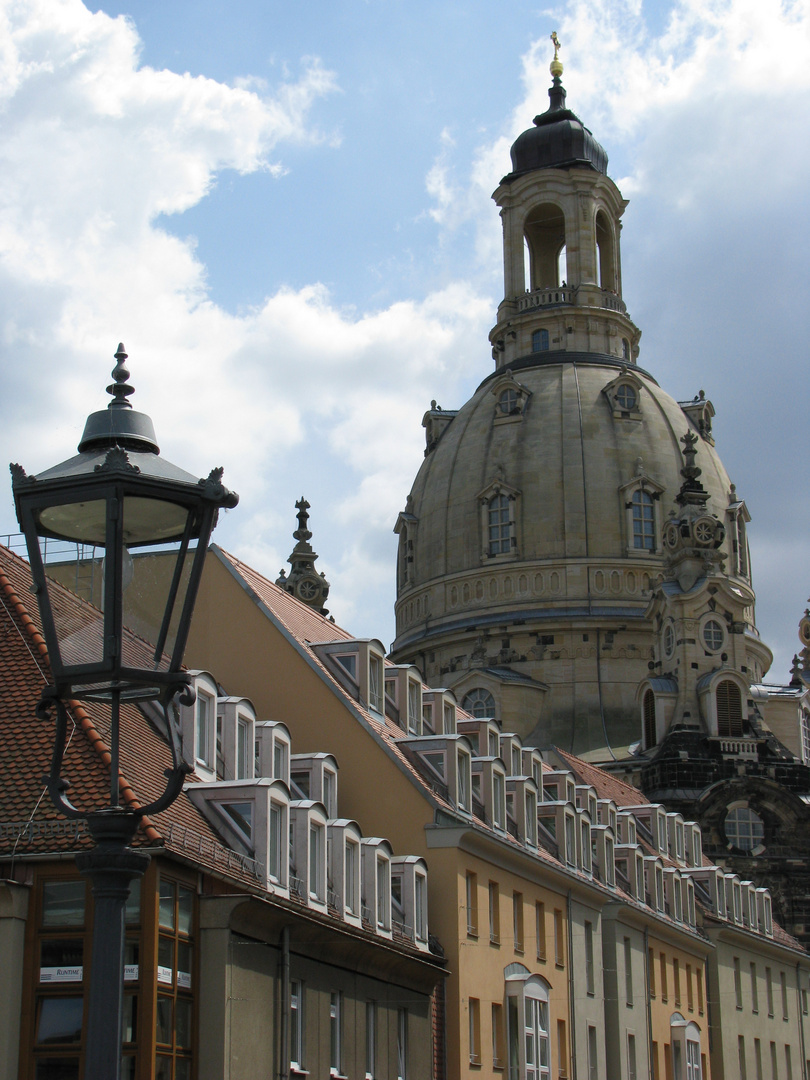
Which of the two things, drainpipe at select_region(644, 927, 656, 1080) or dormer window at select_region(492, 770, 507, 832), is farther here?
drainpipe at select_region(644, 927, 656, 1080)

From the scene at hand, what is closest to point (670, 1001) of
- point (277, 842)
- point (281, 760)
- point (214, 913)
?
point (281, 760)

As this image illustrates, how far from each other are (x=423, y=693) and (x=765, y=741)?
36.8 m

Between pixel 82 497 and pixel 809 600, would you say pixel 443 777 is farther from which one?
pixel 809 600

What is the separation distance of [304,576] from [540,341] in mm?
18542

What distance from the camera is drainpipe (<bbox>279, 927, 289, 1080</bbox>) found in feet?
76.2

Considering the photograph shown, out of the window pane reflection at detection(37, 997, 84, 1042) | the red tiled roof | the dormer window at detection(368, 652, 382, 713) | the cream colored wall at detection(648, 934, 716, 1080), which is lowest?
the window pane reflection at detection(37, 997, 84, 1042)

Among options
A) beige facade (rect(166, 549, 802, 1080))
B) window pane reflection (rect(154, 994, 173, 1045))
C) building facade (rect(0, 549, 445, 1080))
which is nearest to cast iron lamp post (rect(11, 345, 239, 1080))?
building facade (rect(0, 549, 445, 1080))

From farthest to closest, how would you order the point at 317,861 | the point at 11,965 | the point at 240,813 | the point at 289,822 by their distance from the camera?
the point at 317,861, the point at 289,822, the point at 240,813, the point at 11,965

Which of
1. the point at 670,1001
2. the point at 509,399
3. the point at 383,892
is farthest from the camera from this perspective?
the point at 509,399

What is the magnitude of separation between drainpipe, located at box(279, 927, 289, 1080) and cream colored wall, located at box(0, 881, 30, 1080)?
4.67 metres

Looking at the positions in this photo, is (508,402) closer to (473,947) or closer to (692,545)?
(692,545)

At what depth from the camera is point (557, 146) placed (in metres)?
98.2

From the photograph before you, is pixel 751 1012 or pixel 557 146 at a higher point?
pixel 557 146

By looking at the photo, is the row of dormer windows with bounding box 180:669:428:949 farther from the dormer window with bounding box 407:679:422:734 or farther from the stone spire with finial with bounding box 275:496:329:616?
the stone spire with finial with bounding box 275:496:329:616
